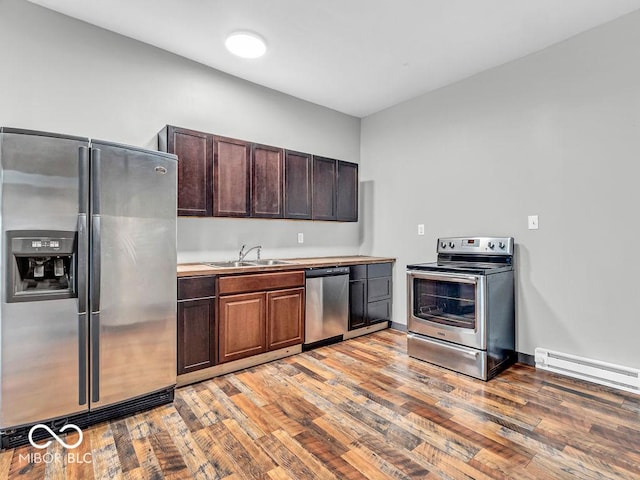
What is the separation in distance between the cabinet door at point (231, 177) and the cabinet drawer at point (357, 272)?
132 centimetres

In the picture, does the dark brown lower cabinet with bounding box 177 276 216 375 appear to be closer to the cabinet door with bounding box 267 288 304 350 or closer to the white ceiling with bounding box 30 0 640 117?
the cabinet door with bounding box 267 288 304 350

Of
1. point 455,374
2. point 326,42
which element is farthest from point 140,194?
point 455,374

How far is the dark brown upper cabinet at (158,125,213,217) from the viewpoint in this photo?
2861 mm

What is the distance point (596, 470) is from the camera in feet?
5.52

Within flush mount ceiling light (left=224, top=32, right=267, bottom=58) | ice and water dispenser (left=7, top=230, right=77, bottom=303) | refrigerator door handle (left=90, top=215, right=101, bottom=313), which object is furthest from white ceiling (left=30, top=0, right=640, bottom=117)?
ice and water dispenser (left=7, top=230, right=77, bottom=303)

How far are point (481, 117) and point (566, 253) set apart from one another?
5.09ft

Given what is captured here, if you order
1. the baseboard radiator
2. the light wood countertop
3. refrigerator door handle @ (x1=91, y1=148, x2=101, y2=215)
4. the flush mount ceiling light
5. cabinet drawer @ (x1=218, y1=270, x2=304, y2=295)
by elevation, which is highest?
the flush mount ceiling light

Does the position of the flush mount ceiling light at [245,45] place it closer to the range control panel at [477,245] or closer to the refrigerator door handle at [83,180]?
the refrigerator door handle at [83,180]

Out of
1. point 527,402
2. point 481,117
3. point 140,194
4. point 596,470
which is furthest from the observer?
point 481,117

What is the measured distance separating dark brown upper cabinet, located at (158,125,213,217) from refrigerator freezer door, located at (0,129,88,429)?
0.90m

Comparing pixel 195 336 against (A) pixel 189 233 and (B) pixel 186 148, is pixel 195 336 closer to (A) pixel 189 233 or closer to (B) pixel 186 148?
(A) pixel 189 233

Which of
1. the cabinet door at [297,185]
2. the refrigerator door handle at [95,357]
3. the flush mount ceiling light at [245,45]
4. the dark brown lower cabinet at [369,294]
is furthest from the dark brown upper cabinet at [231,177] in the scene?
the dark brown lower cabinet at [369,294]

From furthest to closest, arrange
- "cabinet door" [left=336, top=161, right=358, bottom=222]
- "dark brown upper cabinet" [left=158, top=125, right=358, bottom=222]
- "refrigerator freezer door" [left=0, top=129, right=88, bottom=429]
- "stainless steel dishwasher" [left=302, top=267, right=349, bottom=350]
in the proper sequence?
1. "cabinet door" [left=336, top=161, right=358, bottom=222]
2. "stainless steel dishwasher" [left=302, top=267, right=349, bottom=350]
3. "dark brown upper cabinet" [left=158, top=125, right=358, bottom=222]
4. "refrigerator freezer door" [left=0, top=129, right=88, bottom=429]

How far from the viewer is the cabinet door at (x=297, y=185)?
3611 millimetres
